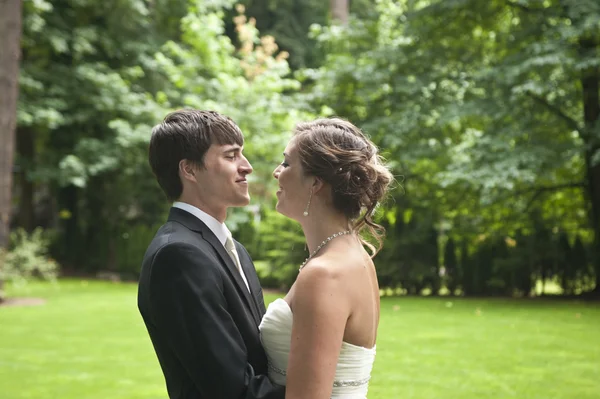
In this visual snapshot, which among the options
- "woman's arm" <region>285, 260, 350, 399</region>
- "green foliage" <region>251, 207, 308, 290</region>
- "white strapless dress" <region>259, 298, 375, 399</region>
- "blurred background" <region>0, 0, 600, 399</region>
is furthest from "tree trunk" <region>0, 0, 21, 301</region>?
"woman's arm" <region>285, 260, 350, 399</region>

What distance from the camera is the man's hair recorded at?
8.08 ft

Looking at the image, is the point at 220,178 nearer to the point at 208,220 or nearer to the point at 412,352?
the point at 208,220

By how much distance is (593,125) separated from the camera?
14586 millimetres

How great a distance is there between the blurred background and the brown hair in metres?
4.73

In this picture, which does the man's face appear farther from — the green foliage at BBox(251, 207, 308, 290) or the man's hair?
the green foliage at BBox(251, 207, 308, 290)

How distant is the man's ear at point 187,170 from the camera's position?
2504 millimetres

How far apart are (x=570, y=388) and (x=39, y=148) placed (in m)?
20.0

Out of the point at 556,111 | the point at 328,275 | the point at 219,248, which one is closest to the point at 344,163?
the point at 328,275

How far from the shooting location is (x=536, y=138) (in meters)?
14.7

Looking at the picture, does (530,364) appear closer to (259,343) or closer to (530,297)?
(259,343)

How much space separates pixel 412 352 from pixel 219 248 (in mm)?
6918

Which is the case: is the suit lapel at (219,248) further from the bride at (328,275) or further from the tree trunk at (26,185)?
the tree trunk at (26,185)

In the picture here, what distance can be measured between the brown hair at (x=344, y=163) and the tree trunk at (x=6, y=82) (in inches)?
491

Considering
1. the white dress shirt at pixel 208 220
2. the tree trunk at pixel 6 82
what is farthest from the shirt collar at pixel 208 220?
the tree trunk at pixel 6 82
